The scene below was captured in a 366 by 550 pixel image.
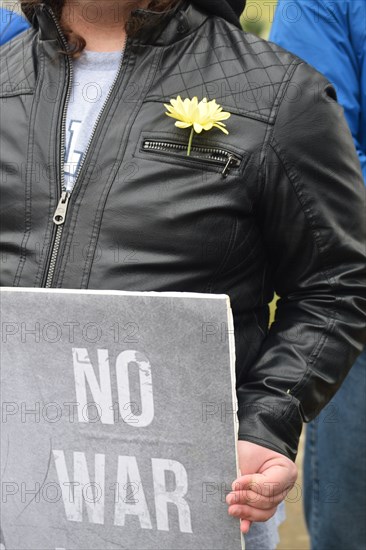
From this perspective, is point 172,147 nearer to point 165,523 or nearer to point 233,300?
point 233,300

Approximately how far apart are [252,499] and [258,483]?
0.03 m

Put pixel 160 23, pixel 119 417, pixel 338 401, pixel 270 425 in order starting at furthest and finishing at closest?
pixel 338 401, pixel 160 23, pixel 270 425, pixel 119 417

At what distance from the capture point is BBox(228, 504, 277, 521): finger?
5.21ft

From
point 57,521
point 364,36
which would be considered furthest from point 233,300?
point 364,36

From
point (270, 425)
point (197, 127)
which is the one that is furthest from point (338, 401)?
point (197, 127)

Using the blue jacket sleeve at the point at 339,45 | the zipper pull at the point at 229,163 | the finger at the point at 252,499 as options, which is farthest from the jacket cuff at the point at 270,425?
the blue jacket sleeve at the point at 339,45

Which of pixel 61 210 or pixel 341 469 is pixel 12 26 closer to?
pixel 61 210

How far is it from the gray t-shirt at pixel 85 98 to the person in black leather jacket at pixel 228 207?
2 cm

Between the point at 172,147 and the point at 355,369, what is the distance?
0.98m

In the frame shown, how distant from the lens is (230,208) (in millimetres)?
1763

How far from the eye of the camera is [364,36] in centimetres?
237

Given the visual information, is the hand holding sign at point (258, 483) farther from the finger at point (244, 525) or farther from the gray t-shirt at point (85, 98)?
the gray t-shirt at point (85, 98)

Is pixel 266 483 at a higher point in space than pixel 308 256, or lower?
lower

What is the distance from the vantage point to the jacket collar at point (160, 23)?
1.85m
